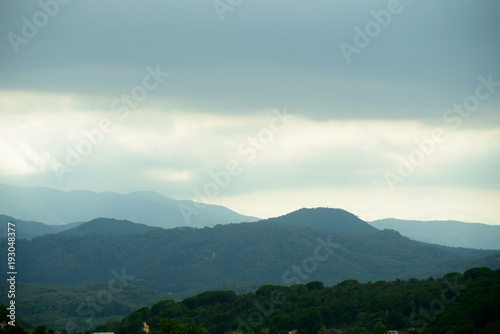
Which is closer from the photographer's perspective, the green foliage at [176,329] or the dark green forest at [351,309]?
the green foliage at [176,329]

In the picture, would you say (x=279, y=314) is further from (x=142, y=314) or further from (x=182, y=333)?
(x=182, y=333)

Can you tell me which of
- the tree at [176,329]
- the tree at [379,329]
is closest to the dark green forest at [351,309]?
the tree at [379,329]

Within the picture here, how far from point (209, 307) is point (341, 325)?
120ft

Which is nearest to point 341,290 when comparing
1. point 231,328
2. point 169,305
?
point 231,328

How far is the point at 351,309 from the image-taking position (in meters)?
115

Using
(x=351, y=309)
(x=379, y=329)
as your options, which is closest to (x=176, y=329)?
(x=379, y=329)

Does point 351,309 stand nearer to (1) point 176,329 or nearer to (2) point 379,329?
(2) point 379,329

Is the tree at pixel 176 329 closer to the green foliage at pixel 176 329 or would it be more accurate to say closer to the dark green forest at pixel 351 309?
the green foliage at pixel 176 329

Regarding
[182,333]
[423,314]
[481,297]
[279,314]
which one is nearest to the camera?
[182,333]

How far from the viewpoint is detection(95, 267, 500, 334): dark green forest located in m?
88.3

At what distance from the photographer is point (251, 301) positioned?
444ft

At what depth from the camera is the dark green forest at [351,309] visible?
88.3 metres

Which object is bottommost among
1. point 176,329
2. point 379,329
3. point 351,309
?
point 379,329

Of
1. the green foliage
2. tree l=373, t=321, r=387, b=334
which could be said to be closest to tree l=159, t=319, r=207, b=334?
the green foliage
